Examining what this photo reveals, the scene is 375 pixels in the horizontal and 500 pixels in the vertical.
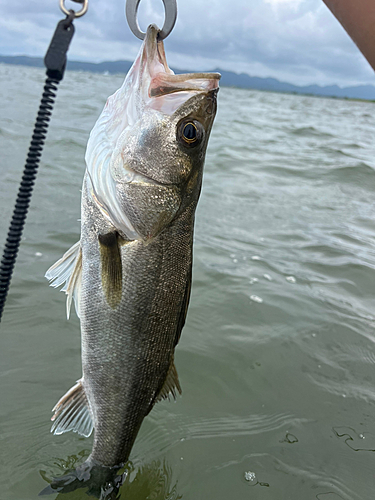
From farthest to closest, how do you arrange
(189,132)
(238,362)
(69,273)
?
(238,362)
(69,273)
(189,132)

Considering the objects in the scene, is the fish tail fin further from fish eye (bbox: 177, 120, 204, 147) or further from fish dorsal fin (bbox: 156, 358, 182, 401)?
fish eye (bbox: 177, 120, 204, 147)

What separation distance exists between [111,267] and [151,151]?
55 centimetres

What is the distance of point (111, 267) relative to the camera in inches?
74.5

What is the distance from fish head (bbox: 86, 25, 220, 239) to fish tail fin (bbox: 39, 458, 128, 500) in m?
1.18

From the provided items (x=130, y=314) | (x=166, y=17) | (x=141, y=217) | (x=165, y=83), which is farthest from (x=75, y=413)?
(x=166, y=17)

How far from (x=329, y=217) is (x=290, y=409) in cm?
509

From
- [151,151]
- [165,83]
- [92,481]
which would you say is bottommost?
[92,481]

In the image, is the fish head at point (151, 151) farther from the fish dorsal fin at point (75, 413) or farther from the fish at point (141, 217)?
the fish dorsal fin at point (75, 413)

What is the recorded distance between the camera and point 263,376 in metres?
3.57

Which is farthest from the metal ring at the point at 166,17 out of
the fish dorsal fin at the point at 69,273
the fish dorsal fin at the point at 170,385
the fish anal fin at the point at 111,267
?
the fish dorsal fin at the point at 170,385

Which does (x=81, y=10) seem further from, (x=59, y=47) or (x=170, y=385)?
(x=170, y=385)

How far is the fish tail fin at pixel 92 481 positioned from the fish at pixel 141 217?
0.47 metres

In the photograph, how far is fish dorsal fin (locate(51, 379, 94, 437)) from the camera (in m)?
2.13

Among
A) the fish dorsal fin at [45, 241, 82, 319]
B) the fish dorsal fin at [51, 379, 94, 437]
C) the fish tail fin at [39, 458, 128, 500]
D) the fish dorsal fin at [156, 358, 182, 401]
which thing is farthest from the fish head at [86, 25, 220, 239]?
the fish tail fin at [39, 458, 128, 500]
